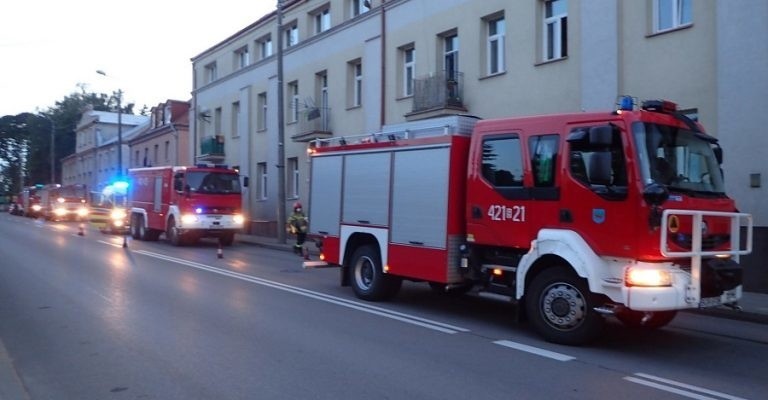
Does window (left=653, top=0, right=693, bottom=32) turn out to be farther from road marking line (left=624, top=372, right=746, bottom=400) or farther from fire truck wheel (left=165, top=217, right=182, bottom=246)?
fire truck wheel (left=165, top=217, right=182, bottom=246)

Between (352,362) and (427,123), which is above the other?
(427,123)

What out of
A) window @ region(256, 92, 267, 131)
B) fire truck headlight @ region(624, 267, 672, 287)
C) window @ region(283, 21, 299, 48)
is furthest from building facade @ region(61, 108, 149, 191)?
fire truck headlight @ region(624, 267, 672, 287)

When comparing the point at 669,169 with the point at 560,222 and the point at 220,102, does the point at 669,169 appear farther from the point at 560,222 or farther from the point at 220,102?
the point at 220,102

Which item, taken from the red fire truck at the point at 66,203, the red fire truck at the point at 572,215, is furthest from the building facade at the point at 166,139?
the red fire truck at the point at 572,215

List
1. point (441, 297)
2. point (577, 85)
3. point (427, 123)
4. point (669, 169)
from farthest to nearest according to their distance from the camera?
point (577, 85)
point (441, 297)
point (427, 123)
point (669, 169)

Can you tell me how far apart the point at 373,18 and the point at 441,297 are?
14.2 metres

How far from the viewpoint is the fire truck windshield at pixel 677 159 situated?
23.5 ft

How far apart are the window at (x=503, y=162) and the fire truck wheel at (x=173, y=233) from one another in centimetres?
1624

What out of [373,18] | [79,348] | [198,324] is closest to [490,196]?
[198,324]

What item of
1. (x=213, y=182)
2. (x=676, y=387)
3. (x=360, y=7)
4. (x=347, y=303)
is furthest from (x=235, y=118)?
(x=676, y=387)

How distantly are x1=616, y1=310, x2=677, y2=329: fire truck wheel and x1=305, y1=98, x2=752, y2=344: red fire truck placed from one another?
0.10 feet

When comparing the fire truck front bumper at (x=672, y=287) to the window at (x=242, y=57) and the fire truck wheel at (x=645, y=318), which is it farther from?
the window at (x=242, y=57)

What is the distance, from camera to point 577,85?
620 inches

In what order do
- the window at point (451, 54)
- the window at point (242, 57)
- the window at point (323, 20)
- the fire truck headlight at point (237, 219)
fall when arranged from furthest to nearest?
the window at point (242, 57) → the window at point (323, 20) → the fire truck headlight at point (237, 219) → the window at point (451, 54)
